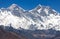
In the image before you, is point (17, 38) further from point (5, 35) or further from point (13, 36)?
point (5, 35)

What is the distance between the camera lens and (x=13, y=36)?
96812 mm

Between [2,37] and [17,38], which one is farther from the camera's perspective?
[2,37]

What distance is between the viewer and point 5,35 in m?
103

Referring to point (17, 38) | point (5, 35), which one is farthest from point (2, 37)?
point (17, 38)

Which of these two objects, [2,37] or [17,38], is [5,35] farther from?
[17,38]

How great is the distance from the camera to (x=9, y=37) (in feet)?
327

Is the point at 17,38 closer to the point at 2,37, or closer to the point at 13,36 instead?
the point at 13,36

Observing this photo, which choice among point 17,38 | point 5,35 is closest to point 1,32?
point 5,35

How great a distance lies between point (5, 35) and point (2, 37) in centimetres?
164

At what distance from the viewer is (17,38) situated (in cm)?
9469

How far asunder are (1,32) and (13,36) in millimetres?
7548

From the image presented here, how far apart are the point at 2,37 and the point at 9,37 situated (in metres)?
3.49

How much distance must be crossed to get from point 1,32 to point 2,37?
2100mm

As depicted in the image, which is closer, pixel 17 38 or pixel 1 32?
pixel 17 38
